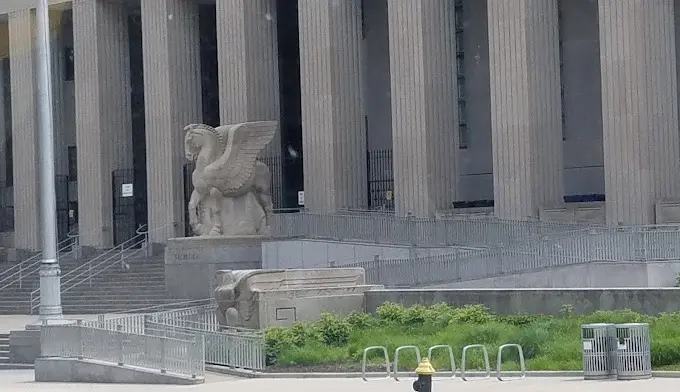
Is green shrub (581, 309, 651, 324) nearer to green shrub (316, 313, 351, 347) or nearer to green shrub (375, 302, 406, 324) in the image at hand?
green shrub (375, 302, 406, 324)

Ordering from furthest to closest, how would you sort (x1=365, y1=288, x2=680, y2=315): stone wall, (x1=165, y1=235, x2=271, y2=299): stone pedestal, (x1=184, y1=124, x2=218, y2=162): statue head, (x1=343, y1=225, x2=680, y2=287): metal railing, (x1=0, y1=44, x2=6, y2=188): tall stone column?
(x1=0, y1=44, x2=6, y2=188): tall stone column
(x1=165, y1=235, x2=271, y2=299): stone pedestal
(x1=184, y1=124, x2=218, y2=162): statue head
(x1=343, y1=225, x2=680, y2=287): metal railing
(x1=365, y1=288, x2=680, y2=315): stone wall

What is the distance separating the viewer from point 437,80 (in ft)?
156

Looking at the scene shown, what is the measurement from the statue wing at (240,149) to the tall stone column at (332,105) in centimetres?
450

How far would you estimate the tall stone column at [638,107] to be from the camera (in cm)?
4291

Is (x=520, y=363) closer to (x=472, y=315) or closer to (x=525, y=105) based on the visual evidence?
(x=472, y=315)

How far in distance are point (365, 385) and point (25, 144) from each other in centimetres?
3745

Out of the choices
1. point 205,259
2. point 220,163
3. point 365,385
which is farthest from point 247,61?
point 365,385

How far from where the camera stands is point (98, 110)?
56719mm

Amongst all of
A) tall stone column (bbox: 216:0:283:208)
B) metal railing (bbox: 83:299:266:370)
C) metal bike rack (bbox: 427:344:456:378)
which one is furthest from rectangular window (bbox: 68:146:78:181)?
metal bike rack (bbox: 427:344:456:378)

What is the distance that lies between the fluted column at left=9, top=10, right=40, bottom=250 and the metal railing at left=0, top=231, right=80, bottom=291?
3.92 ft

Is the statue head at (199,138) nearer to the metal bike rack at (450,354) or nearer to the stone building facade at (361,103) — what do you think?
the stone building facade at (361,103)

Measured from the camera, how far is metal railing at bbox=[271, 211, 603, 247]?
41.3 m

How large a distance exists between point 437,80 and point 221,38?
8.75 metres

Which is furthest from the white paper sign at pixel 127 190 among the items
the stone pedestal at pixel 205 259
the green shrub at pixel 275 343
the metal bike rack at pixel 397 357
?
the metal bike rack at pixel 397 357
